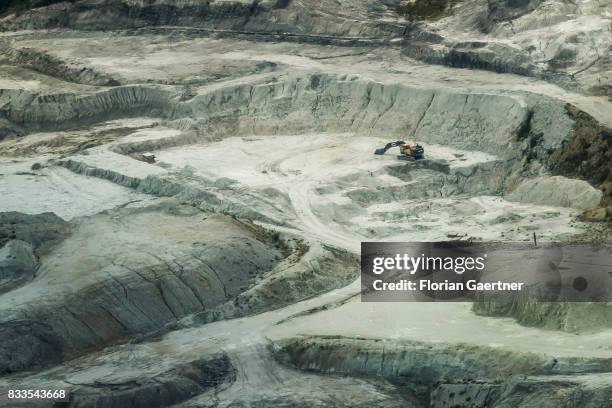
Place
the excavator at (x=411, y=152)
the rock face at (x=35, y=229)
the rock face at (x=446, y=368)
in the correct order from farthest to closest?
the excavator at (x=411, y=152) < the rock face at (x=35, y=229) < the rock face at (x=446, y=368)

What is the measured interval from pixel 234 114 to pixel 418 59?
1111cm

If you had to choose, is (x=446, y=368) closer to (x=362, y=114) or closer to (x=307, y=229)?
(x=307, y=229)

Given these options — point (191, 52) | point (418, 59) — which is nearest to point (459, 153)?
point (418, 59)

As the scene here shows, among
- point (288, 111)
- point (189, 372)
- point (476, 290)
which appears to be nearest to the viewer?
point (189, 372)

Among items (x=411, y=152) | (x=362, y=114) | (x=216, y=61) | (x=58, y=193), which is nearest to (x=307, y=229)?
(x=411, y=152)

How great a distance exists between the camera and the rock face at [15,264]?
178 ft

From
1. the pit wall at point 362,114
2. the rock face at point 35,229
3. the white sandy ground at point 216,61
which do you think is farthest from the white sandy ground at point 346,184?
the rock face at point 35,229

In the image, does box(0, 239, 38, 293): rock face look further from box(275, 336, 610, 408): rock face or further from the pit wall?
the pit wall

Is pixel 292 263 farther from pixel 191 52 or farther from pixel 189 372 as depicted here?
pixel 191 52

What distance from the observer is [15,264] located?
55.3 m

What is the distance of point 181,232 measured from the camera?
197ft

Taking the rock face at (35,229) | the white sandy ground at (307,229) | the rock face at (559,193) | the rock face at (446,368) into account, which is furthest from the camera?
the rock face at (559,193)

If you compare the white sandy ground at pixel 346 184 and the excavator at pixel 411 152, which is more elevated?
the excavator at pixel 411 152

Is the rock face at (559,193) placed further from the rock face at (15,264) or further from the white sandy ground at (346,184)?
the rock face at (15,264)
